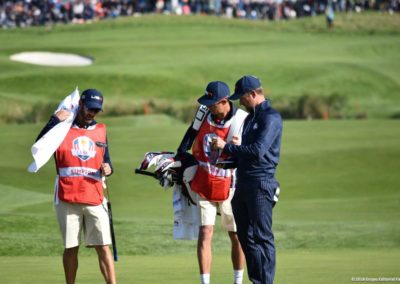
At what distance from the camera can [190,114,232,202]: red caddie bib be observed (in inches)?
428

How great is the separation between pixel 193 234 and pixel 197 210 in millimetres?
244

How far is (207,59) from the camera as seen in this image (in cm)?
5309

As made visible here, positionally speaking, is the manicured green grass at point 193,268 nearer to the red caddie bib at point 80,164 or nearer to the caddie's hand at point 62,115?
the red caddie bib at point 80,164

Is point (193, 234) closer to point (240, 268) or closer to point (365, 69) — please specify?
point (240, 268)

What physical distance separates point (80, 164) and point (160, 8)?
2381 inches

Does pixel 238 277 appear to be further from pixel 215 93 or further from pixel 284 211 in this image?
pixel 284 211

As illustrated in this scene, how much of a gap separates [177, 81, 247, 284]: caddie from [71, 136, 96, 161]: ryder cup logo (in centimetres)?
120

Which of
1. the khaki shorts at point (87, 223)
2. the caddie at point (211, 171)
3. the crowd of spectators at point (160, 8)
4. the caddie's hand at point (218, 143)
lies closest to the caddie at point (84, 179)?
the khaki shorts at point (87, 223)

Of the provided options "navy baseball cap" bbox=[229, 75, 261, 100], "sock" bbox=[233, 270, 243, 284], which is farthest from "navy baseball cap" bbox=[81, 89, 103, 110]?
"sock" bbox=[233, 270, 243, 284]

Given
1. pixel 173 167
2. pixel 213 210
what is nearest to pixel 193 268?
pixel 213 210

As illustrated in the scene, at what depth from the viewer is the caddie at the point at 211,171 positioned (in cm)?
1071

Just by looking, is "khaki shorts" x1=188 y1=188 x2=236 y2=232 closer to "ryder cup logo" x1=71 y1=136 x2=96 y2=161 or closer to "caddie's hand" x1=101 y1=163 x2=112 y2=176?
"caddie's hand" x1=101 y1=163 x2=112 y2=176

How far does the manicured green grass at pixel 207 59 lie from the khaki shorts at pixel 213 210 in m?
25.6

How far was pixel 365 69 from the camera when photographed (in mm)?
49875
